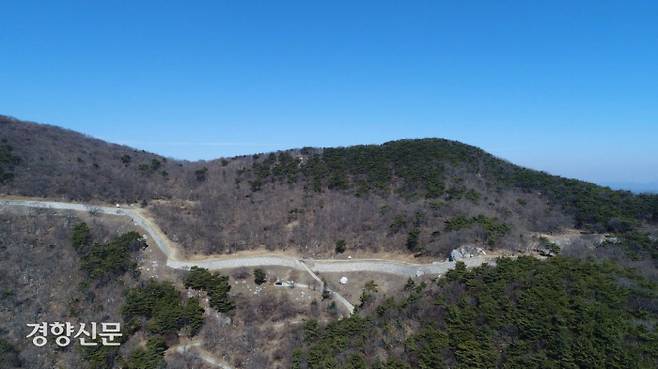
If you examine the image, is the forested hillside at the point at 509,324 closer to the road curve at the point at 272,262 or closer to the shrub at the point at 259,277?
the road curve at the point at 272,262

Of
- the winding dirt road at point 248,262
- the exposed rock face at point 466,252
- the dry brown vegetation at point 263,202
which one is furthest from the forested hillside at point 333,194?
the winding dirt road at point 248,262

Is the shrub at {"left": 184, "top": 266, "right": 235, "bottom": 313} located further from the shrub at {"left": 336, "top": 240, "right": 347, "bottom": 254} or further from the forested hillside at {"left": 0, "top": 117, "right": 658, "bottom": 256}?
the shrub at {"left": 336, "top": 240, "right": 347, "bottom": 254}

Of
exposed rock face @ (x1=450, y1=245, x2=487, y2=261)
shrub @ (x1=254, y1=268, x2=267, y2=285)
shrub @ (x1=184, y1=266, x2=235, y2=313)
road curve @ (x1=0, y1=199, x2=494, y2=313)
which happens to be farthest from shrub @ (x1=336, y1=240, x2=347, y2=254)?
exposed rock face @ (x1=450, y1=245, x2=487, y2=261)

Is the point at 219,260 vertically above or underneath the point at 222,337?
above

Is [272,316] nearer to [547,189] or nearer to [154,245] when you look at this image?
[154,245]

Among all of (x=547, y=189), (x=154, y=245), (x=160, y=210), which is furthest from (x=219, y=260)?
(x=547, y=189)

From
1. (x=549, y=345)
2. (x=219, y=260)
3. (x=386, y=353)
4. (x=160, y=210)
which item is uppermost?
(x=160, y=210)
